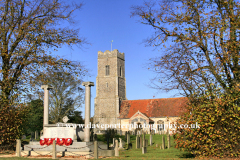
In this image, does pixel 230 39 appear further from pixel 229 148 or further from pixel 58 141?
pixel 58 141

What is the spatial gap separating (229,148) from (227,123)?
1.05 meters

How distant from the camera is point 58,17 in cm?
1655

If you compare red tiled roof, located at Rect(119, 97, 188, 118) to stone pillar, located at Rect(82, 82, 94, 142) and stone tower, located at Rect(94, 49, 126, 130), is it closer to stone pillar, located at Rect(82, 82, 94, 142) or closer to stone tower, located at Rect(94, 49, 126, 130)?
stone tower, located at Rect(94, 49, 126, 130)

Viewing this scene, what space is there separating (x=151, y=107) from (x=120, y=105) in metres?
7.52

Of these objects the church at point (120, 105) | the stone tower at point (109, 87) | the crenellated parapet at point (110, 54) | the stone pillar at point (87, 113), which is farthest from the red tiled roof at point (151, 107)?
the stone pillar at point (87, 113)

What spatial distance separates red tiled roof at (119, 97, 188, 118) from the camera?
4629cm

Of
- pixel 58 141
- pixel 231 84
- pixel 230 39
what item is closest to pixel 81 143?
pixel 58 141

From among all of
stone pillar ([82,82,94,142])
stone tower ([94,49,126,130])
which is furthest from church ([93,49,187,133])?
stone pillar ([82,82,94,142])

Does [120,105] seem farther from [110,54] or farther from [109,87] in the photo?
[110,54]

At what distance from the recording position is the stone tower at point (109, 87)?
53375 millimetres

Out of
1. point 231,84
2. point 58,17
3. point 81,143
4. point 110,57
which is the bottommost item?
point 81,143

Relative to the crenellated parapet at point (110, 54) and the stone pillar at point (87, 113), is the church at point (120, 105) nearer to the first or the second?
the crenellated parapet at point (110, 54)

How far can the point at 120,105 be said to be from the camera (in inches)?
2122

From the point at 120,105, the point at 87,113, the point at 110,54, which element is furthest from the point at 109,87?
the point at 87,113
